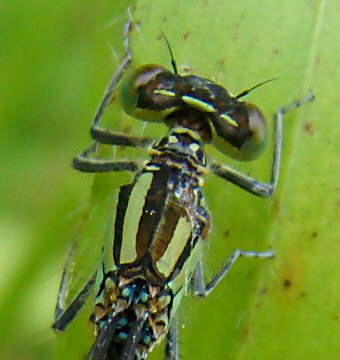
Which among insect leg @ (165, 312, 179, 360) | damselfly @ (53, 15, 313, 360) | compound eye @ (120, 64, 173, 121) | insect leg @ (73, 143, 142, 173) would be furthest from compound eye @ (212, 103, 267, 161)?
insect leg @ (165, 312, 179, 360)

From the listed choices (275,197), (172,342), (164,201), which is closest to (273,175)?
(275,197)

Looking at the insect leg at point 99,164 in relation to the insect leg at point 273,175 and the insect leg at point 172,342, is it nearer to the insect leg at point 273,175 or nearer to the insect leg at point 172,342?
the insect leg at point 273,175

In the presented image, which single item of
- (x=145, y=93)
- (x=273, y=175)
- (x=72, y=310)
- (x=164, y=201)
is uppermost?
(x=145, y=93)

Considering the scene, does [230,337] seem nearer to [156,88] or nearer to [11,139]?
[156,88]

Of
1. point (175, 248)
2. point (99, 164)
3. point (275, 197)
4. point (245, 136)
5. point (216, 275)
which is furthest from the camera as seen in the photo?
point (99, 164)

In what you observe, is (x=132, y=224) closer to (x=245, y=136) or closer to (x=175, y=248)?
(x=175, y=248)

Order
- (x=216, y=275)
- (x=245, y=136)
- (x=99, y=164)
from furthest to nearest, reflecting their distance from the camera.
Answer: (x=99, y=164) < (x=245, y=136) < (x=216, y=275)

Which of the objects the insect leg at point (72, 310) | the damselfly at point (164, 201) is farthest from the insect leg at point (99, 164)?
the insect leg at point (72, 310)

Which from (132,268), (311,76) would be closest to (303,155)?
(311,76)
